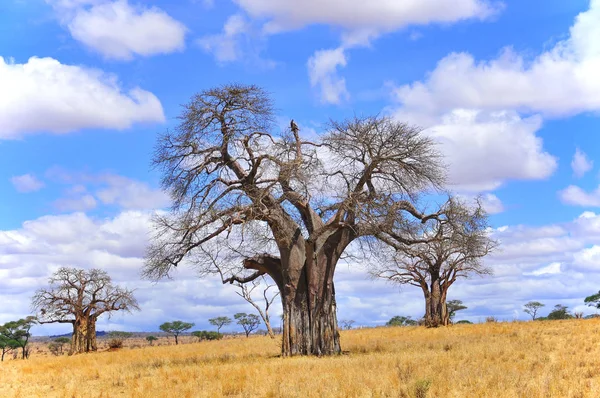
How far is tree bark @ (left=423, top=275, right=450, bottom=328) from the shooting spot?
39.5 metres

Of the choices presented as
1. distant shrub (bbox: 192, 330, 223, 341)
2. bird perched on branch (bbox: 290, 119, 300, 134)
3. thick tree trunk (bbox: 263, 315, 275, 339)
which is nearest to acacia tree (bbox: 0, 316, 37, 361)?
distant shrub (bbox: 192, 330, 223, 341)

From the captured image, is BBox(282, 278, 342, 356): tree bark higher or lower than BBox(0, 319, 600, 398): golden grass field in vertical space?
higher

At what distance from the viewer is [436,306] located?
130 ft

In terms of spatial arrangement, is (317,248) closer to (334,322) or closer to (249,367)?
(334,322)

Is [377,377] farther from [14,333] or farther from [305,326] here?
[14,333]

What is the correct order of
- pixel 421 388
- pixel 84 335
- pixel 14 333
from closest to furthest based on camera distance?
pixel 421 388 < pixel 84 335 < pixel 14 333

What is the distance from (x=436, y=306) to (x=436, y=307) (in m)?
0.07

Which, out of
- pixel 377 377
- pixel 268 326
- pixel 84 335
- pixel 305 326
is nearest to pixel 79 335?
pixel 84 335

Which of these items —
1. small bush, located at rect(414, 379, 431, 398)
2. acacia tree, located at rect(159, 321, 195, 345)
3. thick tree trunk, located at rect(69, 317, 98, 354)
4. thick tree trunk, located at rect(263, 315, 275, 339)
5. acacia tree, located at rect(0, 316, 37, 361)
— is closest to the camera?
small bush, located at rect(414, 379, 431, 398)

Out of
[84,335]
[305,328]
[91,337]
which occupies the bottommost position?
[305,328]

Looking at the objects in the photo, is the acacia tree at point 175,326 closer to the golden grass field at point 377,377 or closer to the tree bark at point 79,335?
the tree bark at point 79,335

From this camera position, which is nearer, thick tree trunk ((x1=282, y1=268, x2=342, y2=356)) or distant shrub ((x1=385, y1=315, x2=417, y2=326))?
thick tree trunk ((x1=282, y1=268, x2=342, y2=356))

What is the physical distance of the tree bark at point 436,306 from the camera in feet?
129

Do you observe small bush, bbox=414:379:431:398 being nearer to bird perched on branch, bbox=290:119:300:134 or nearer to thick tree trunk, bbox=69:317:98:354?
bird perched on branch, bbox=290:119:300:134
